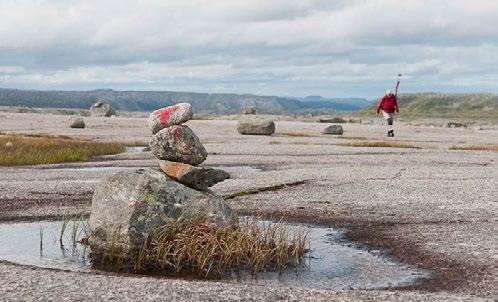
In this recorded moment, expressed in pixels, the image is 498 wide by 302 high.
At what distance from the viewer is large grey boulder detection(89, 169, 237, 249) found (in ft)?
42.3

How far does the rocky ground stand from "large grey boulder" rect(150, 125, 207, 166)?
331 centimetres

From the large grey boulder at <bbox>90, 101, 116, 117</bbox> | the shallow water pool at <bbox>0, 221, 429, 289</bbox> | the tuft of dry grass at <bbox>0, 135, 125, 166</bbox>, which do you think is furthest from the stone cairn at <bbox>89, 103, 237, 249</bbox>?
the large grey boulder at <bbox>90, 101, 116, 117</bbox>

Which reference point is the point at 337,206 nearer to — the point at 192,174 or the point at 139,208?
the point at 192,174

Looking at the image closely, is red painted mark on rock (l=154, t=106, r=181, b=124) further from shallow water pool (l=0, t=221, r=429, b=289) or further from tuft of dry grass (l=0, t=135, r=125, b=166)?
tuft of dry grass (l=0, t=135, r=125, b=166)

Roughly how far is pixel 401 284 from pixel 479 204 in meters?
8.79

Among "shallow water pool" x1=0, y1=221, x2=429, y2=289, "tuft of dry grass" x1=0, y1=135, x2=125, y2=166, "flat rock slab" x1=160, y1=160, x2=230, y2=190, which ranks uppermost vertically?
"flat rock slab" x1=160, y1=160, x2=230, y2=190

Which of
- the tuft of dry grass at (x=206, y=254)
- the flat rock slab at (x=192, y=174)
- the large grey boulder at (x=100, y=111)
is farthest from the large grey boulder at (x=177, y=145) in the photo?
the large grey boulder at (x=100, y=111)

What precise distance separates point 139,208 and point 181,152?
226cm

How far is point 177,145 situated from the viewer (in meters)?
14.9

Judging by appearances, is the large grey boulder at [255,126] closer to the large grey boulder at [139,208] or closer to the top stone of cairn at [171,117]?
the top stone of cairn at [171,117]

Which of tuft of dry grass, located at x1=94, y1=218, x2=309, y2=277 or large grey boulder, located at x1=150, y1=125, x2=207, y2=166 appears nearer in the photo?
tuft of dry grass, located at x1=94, y1=218, x2=309, y2=277

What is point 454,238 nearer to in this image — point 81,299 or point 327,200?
point 327,200

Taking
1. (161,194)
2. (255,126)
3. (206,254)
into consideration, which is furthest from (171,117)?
(255,126)

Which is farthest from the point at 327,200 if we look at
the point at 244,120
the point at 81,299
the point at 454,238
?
the point at 244,120
